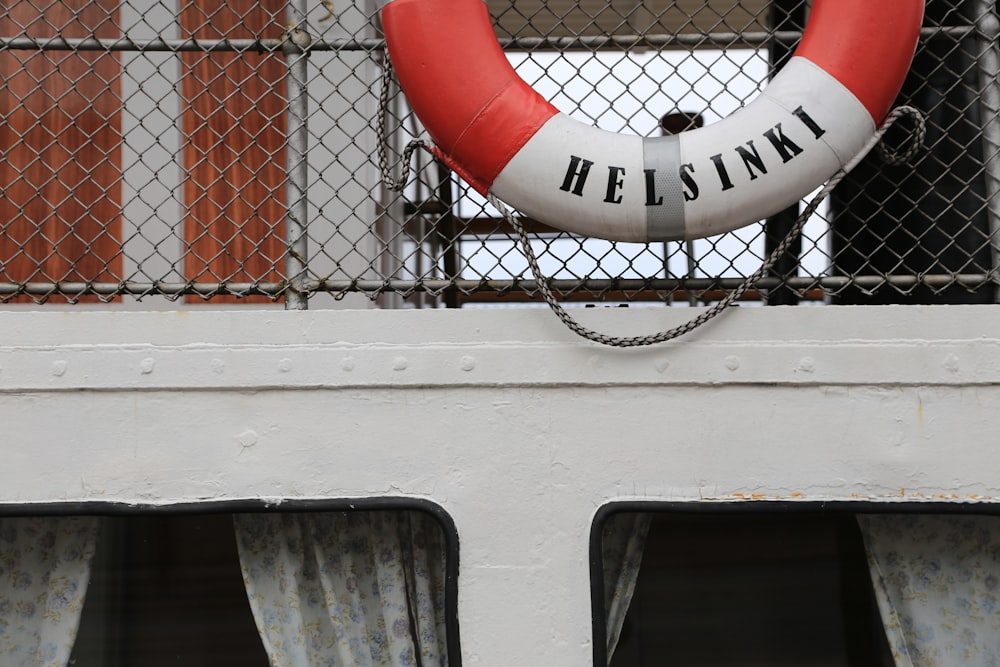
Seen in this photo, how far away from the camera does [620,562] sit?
1746 millimetres

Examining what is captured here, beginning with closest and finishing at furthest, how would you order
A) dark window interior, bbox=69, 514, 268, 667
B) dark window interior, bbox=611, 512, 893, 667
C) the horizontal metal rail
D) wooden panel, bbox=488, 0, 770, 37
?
the horizontal metal rail < dark window interior, bbox=69, 514, 268, 667 < dark window interior, bbox=611, 512, 893, 667 < wooden panel, bbox=488, 0, 770, 37

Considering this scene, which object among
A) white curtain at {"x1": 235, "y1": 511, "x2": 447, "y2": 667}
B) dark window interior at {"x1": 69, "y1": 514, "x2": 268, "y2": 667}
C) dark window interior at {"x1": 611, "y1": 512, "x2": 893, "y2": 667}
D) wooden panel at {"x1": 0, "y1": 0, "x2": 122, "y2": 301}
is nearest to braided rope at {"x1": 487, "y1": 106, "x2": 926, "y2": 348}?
white curtain at {"x1": 235, "y1": 511, "x2": 447, "y2": 667}

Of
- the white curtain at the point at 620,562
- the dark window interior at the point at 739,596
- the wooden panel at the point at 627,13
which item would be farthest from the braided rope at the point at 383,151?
the wooden panel at the point at 627,13

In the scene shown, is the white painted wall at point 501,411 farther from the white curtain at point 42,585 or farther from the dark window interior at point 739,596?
the dark window interior at point 739,596

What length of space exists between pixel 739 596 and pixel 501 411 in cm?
98

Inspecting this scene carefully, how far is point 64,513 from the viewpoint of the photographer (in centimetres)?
160

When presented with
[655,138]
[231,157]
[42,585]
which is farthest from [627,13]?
[42,585]

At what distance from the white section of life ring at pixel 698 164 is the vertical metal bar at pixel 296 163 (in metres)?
0.47

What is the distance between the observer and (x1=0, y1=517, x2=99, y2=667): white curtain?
5.67 feet

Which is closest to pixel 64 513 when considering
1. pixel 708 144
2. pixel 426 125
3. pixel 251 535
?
pixel 251 535

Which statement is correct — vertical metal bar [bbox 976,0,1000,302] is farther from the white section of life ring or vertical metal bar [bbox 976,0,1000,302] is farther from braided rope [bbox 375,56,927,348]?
the white section of life ring

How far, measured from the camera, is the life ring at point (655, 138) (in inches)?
61.5

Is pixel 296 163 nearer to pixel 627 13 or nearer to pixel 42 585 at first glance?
pixel 42 585

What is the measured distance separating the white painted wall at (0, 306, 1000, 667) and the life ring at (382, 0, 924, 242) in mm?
222
